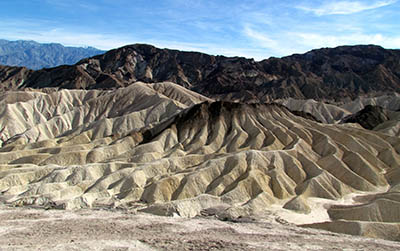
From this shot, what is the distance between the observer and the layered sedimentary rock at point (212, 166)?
52.6 metres

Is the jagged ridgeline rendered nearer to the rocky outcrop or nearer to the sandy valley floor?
the rocky outcrop

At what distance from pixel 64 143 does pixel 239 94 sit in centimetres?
12032

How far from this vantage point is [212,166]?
63.8m

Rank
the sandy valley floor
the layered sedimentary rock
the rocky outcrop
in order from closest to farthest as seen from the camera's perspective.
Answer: the sandy valley floor
the layered sedimentary rock
the rocky outcrop

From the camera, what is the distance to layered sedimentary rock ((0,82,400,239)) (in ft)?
173

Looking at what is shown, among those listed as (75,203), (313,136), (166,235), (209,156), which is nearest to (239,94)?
(313,136)

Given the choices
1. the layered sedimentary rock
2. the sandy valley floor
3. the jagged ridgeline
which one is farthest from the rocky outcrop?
the sandy valley floor

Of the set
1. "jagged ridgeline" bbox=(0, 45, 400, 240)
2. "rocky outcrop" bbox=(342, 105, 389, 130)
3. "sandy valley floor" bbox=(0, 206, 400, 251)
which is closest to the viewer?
"sandy valley floor" bbox=(0, 206, 400, 251)

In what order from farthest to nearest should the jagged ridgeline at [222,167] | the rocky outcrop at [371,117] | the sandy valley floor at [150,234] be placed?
1. the rocky outcrop at [371,117]
2. the jagged ridgeline at [222,167]
3. the sandy valley floor at [150,234]

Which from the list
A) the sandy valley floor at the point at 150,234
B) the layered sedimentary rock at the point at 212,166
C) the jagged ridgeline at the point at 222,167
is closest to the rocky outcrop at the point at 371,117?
the jagged ridgeline at the point at 222,167

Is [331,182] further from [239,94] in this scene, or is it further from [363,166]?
[239,94]

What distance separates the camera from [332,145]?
76.6m

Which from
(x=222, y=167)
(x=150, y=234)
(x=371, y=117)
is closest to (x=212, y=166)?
(x=222, y=167)

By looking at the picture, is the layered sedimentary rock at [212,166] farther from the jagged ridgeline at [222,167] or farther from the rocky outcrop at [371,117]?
the rocky outcrop at [371,117]
